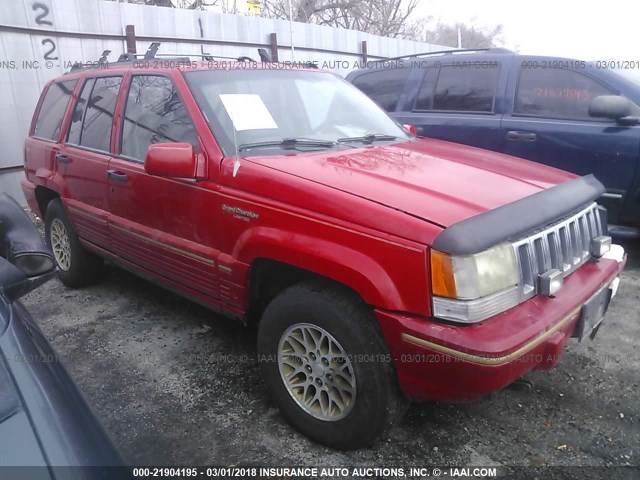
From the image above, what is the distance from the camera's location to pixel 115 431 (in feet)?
8.71

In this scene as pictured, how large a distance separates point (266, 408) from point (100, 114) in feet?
8.18

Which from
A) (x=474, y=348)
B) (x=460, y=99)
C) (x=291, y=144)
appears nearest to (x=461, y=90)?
(x=460, y=99)

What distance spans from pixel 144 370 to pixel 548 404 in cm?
234

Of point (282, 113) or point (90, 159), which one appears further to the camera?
point (90, 159)

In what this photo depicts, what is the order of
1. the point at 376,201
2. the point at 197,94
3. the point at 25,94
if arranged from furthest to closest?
1. the point at 25,94
2. the point at 197,94
3. the point at 376,201

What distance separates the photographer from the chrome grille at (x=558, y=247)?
2.17 metres

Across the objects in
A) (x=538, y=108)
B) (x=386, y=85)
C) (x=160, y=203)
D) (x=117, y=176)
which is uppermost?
(x=386, y=85)

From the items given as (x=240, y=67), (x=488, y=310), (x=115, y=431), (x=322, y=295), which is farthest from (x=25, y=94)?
(x=488, y=310)

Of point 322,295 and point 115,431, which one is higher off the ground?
point 322,295

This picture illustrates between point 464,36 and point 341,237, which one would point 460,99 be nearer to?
point 341,237

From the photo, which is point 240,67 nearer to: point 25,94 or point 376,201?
point 376,201

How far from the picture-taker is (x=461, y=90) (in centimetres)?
521

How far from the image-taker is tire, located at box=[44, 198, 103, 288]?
4.33 metres

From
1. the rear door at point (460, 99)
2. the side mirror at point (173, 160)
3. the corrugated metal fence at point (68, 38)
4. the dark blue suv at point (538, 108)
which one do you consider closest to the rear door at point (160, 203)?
the side mirror at point (173, 160)
